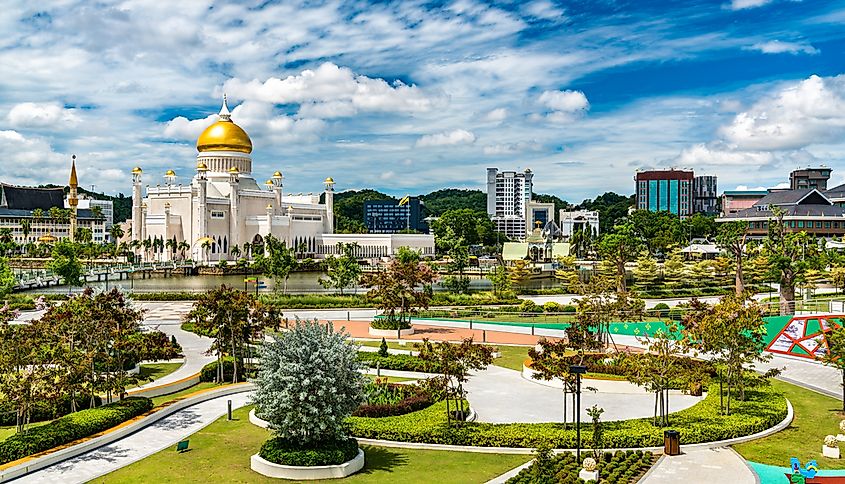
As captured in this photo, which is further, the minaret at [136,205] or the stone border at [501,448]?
the minaret at [136,205]

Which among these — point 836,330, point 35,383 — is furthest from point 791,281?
point 35,383

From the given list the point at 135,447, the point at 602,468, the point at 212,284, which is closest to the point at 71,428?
the point at 135,447

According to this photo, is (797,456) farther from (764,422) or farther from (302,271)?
(302,271)

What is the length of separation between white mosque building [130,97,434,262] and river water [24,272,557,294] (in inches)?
741

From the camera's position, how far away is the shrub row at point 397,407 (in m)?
22.4

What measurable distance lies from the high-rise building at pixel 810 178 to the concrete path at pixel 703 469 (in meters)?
172

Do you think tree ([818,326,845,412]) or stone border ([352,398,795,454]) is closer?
stone border ([352,398,795,454])

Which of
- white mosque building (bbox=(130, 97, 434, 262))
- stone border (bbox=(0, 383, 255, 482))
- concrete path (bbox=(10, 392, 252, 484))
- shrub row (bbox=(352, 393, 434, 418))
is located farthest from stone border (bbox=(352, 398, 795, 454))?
white mosque building (bbox=(130, 97, 434, 262))

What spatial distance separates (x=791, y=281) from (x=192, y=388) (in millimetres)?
37087

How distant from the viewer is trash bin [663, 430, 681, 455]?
63.5ft

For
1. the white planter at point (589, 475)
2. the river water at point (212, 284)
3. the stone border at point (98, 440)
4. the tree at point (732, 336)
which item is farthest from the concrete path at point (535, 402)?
the river water at point (212, 284)

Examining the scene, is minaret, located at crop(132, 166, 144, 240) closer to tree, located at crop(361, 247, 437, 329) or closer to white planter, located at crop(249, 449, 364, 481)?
tree, located at crop(361, 247, 437, 329)

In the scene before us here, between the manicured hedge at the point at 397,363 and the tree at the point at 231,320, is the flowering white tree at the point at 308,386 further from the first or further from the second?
the manicured hedge at the point at 397,363

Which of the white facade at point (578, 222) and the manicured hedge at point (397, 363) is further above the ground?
the white facade at point (578, 222)
